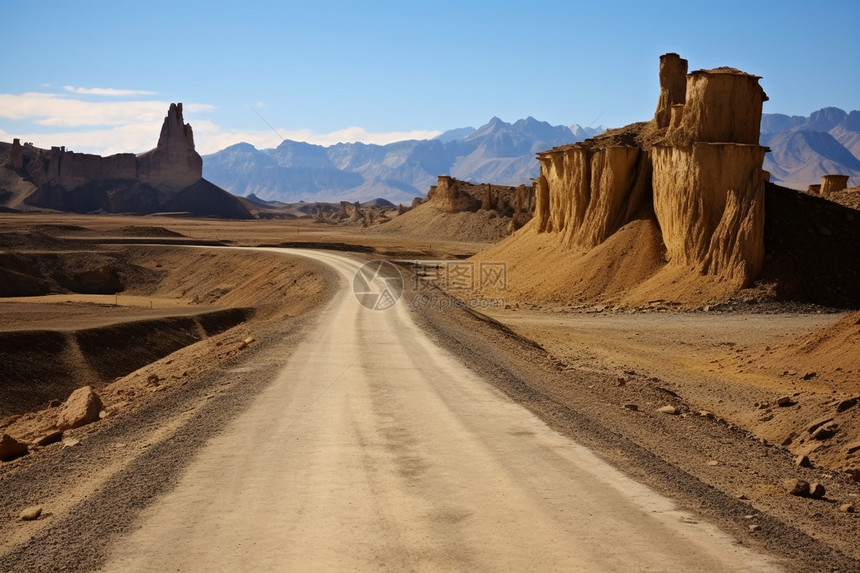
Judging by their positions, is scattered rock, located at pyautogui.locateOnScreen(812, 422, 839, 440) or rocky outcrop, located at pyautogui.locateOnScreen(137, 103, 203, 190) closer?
scattered rock, located at pyautogui.locateOnScreen(812, 422, 839, 440)

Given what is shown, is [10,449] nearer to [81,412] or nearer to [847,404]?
[81,412]

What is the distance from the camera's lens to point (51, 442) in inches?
442

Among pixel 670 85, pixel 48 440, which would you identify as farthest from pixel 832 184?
pixel 48 440

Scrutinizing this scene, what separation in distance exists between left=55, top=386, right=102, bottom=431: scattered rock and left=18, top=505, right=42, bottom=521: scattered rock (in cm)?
500

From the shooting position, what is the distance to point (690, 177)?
98.9 ft

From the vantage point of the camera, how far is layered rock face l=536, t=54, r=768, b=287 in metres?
28.8

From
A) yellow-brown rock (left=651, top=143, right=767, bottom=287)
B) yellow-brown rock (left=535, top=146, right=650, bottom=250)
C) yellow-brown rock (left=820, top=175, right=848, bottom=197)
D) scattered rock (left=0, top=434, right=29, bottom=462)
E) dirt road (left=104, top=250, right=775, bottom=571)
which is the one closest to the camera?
dirt road (left=104, top=250, right=775, bottom=571)

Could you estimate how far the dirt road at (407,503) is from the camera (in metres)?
6.54

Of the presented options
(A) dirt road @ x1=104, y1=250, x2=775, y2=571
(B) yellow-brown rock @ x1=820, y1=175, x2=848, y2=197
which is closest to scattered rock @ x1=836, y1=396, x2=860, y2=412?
(A) dirt road @ x1=104, y1=250, x2=775, y2=571

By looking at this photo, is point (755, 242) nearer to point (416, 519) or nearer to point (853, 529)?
point (853, 529)

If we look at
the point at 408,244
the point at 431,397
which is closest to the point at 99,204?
the point at 408,244

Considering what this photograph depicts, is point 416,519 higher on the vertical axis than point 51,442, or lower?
higher

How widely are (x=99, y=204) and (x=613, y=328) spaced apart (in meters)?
146

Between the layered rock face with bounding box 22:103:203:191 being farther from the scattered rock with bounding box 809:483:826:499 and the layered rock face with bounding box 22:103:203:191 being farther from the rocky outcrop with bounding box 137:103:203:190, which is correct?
the scattered rock with bounding box 809:483:826:499
